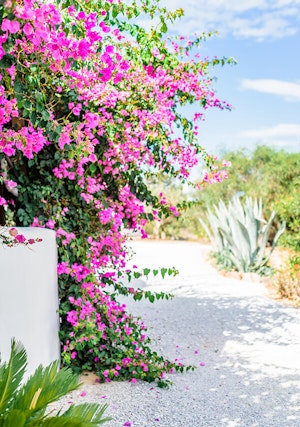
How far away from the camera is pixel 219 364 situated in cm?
504

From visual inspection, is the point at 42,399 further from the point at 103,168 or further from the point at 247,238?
the point at 247,238

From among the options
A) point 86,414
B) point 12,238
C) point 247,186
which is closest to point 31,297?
point 12,238

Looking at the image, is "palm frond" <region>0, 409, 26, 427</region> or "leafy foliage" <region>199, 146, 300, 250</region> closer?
"palm frond" <region>0, 409, 26, 427</region>

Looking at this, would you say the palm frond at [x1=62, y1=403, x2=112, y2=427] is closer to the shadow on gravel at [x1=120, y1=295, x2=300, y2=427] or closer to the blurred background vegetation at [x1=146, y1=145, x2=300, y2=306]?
the shadow on gravel at [x1=120, y1=295, x2=300, y2=427]

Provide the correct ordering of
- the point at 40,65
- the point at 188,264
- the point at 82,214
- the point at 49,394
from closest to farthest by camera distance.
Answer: the point at 49,394 → the point at 40,65 → the point at 82,214 → the point at 188,264

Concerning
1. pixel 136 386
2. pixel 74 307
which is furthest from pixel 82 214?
pixel 136 386

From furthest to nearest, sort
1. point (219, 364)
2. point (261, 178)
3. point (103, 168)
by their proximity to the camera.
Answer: point (261, 178) < point (219, 364) < point (103, 168)

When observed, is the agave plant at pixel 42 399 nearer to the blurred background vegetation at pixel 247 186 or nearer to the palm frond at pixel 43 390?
the palm frond at pixel 43 390

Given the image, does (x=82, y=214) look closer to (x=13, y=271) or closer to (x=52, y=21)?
(x=13, y=271)

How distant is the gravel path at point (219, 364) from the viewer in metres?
3.78

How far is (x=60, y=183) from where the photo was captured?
13.4ft

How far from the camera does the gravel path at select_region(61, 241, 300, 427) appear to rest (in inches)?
149

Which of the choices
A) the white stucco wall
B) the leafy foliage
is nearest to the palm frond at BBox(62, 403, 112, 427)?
the white stucco wall

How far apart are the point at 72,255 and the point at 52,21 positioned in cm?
199
